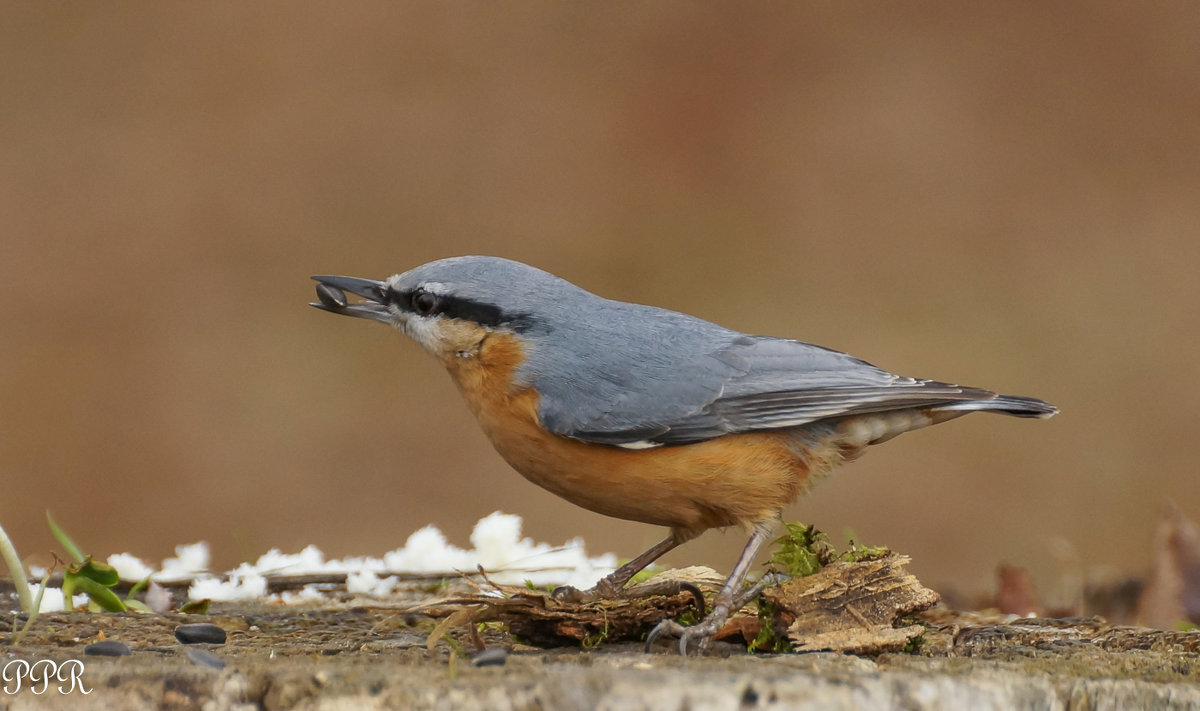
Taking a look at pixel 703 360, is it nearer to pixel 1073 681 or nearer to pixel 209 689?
pixel 1073 681

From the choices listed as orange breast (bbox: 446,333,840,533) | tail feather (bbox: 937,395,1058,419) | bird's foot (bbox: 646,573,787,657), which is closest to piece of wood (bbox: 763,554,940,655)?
bird's foot (bbox: 646,573,787,657)

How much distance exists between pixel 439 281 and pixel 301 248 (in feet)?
18.4

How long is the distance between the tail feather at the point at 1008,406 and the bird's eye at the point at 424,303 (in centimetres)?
155

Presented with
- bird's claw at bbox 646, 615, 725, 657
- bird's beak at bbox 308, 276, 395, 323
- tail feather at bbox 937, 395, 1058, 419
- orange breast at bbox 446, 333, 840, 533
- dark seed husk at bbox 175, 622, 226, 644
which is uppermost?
bird's beak at bbox 308, 276, 395, 323

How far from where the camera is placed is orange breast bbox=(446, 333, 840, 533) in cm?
336

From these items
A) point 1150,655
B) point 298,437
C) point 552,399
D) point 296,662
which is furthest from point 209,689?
point 298,437

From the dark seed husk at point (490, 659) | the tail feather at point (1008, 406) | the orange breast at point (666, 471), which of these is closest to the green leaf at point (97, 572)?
the orange breast at point (666, 471)

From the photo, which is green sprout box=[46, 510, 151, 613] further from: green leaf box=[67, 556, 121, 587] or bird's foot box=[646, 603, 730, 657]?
bird's foot box=[646, 603, 730, 657]

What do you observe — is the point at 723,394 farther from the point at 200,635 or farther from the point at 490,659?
the point at 200,635

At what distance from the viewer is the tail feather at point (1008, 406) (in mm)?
3637

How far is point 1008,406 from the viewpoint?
365cm

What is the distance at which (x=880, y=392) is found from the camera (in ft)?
11.8

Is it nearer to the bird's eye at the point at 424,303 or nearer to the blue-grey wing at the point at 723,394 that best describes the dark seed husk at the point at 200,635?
the blue-grey wing at the point at 723,394

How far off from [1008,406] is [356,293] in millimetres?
2044
